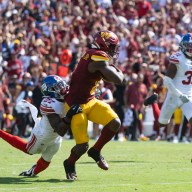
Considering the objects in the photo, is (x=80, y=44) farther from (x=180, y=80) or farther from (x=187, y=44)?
(x=187, y=44)

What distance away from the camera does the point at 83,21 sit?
20.9 m

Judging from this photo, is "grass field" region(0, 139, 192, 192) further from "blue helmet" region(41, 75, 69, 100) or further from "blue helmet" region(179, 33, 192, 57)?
"blue helmet" region(179, 33, 192, 57)

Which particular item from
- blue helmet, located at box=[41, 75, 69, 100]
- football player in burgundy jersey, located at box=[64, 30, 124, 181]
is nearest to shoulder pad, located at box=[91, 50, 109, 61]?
football player in burgundy jersey, located at box=[64, 30, 124, 181]

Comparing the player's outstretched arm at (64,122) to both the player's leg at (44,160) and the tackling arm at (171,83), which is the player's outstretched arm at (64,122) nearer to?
the player's leg at (44,160)

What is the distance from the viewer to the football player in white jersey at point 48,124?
8.53 metres

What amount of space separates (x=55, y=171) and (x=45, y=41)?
10.5 m

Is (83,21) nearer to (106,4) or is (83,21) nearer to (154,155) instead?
(106,4)

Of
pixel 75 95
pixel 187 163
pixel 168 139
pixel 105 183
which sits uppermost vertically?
pixel 75 95

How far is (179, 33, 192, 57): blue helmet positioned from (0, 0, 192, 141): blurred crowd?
6.55 m

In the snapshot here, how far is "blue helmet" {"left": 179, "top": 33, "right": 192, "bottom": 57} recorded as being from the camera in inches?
446

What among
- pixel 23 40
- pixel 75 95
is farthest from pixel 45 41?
pixel 75 95

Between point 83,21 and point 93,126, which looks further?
point 83,21

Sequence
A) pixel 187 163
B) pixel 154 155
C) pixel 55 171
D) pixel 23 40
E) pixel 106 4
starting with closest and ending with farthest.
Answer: pixel 55 171 → pixel 187 163 → pixel 154 155 → pixel 23 40 → pixel 106 4

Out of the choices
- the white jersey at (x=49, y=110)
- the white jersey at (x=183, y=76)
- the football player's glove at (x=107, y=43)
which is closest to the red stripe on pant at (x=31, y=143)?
the white jersey at (x=49, y=110)
